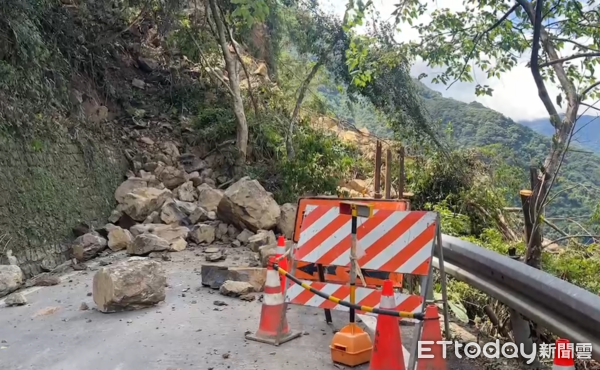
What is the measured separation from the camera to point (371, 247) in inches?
141

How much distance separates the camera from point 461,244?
3734 mm

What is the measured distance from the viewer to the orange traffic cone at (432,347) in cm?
296

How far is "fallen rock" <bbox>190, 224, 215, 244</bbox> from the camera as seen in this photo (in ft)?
24.6

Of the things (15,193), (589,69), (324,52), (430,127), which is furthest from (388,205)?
(430,127)

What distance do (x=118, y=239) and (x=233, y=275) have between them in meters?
2.76

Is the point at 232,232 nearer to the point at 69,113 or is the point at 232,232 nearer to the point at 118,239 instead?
the point at 118,239

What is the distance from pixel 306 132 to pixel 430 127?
3.72 meters

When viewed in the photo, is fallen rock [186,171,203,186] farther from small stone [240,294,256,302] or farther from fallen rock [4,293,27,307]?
small stone [240,294,256,302]

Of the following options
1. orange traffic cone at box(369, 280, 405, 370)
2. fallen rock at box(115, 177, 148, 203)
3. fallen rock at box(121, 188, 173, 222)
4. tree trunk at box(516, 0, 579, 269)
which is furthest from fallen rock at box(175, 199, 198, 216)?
orange traffic cone at box(369, 280, 405, 370)

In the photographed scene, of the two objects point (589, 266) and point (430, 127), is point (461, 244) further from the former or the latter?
point (430, 127)

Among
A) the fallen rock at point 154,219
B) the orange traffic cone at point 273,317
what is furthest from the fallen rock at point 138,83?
the orange traffic cone at point 273,317

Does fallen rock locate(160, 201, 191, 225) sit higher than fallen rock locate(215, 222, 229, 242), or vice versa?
fallen rock locate(160, 201, 191, 225)

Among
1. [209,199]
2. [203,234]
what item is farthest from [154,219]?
[209,199]

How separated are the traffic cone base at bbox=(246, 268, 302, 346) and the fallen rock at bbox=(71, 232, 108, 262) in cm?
407
